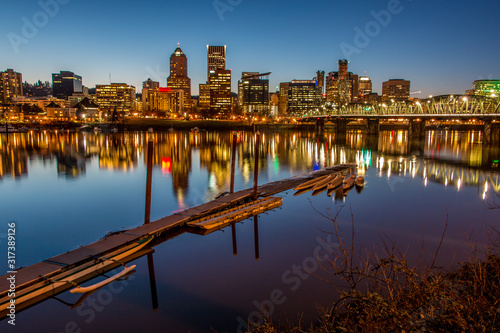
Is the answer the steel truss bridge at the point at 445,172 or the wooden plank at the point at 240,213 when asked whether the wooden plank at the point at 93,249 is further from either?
the steel truss bridge at the point at 445,172

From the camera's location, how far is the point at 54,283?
10.3 metres

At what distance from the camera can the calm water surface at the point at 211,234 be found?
997cm

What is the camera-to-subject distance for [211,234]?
16.2 meters

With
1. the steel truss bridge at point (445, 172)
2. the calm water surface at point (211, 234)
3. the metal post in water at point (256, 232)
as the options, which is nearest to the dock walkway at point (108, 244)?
the calm water surface at point (211, 234)

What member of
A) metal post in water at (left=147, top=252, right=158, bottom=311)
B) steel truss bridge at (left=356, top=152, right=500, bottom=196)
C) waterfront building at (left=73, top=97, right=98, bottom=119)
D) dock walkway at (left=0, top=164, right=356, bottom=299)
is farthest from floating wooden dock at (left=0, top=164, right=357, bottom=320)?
waterfront building at (left=73, top=97, right=98, bottom=119)

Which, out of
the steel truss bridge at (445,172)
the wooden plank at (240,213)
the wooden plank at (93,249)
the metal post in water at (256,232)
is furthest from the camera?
the steel truss bridge at (445,172)

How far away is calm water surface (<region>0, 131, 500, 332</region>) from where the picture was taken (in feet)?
32.7

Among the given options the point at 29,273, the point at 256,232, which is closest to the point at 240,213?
the point at 256,232

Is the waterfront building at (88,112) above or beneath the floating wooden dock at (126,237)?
above

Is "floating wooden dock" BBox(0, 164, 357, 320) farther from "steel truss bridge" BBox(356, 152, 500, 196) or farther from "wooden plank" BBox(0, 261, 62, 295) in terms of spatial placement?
"steel truss bridge" BBox(356, 152, 500, 196)

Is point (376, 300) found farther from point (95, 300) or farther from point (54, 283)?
point (54, 283)

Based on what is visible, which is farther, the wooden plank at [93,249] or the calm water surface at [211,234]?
the wooden plank at [93,249]

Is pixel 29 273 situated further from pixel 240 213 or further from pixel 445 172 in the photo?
pixel 445 172

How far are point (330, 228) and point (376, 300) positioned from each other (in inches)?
429
